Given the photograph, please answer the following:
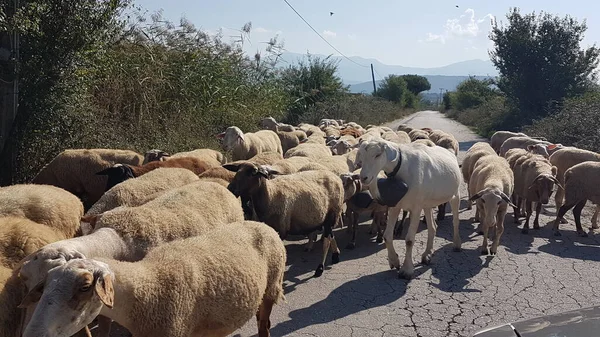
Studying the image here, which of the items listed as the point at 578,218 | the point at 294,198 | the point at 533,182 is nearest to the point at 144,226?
the point at 294,198

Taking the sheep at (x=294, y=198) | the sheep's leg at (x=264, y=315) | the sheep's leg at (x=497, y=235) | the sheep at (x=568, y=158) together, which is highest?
the sheep at (x=294, y=198)

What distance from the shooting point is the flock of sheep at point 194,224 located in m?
3.54

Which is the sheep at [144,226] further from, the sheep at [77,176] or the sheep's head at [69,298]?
the sheep at [77,176]

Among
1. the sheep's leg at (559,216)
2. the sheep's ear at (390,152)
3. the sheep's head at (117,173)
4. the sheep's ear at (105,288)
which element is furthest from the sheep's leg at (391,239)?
the sheep's ear at (105,288)

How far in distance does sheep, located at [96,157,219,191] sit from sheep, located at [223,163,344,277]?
126 cm

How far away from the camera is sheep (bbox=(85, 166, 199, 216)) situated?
6379 millimetres

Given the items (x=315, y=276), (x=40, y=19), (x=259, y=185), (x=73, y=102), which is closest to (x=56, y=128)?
(x=73, y=102)

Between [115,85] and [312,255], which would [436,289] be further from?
[115,85]

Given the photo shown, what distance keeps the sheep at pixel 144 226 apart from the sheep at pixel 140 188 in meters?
0.77

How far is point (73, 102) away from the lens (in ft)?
33.1

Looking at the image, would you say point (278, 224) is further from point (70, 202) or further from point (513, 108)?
point (513, 108)

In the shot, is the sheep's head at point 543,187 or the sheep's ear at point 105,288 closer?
the sheep's ear at point 105,288

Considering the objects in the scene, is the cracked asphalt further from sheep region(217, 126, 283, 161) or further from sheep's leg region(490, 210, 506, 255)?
sheep region(217, 126, 283, 161)

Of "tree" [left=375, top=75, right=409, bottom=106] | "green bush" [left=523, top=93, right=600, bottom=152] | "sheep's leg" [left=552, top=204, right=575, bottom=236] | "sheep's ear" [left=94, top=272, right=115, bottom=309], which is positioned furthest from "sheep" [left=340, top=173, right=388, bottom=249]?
"tree" [left=375, top=75, right=409, bottom=106]
